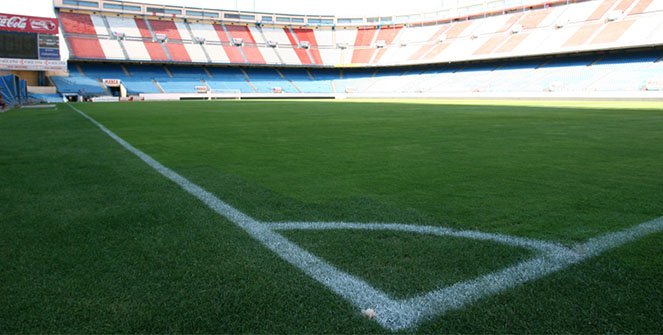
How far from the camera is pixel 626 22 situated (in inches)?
1476

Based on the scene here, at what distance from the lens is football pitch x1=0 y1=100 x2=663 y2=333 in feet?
6.02

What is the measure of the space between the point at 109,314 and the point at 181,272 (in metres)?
0.44

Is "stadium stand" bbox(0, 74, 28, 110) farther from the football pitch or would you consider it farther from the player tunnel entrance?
the football pitch

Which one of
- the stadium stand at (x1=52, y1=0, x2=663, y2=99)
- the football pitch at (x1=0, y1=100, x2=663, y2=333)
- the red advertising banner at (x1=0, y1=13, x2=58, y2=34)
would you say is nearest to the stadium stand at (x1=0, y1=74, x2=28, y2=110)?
the red advertising banner at (x1=0, y1=13, x2=58, y2=34)

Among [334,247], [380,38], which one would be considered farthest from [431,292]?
[380,38]

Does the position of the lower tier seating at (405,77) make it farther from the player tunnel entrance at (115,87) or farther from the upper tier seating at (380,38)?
the upper tier seating at (380,38)

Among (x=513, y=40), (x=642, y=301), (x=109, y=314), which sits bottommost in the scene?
(x=109, y=314)

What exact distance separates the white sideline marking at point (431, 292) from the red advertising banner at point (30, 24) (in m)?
42.3

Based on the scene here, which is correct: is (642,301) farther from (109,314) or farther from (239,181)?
(239,181)

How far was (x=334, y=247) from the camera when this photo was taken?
258cm

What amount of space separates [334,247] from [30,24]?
145 feet

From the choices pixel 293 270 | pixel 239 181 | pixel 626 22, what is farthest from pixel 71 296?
pixel 626 22

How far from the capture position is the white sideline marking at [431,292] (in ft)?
6.23

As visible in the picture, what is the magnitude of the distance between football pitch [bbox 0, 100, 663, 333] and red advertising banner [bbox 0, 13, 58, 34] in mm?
39259
